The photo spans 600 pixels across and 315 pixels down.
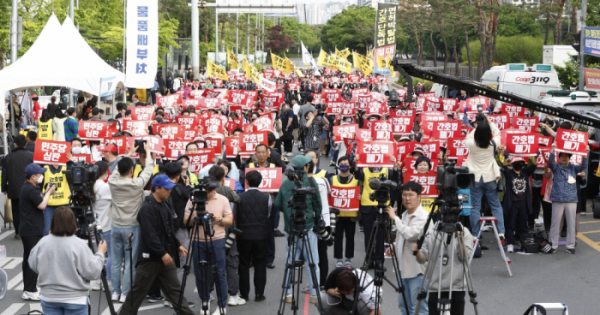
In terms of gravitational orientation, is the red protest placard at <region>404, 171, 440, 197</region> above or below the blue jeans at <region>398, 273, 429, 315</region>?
above

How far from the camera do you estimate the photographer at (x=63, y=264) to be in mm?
6531

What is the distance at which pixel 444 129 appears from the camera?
15.1 m

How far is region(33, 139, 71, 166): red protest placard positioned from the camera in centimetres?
1080

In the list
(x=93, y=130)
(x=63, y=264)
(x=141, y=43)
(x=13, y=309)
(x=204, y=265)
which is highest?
(x=141, y=43)

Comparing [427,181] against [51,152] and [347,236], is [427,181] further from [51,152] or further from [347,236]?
[51,152]

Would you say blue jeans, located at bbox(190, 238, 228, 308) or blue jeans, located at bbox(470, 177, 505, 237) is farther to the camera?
blue jeans, located at bbox(470, 177, 505, 237)

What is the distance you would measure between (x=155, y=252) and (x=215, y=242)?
96 centimetres

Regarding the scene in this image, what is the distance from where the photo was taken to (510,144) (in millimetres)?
12570

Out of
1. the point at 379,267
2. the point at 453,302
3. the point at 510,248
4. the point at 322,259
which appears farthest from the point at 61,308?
the point at 510,248

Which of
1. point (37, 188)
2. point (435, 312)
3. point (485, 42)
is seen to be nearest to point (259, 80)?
point (37, 188)

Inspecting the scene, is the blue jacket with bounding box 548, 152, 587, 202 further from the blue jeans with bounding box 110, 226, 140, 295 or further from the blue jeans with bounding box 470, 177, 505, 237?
the blue jeans with bounding box 110, 226, 140, 295

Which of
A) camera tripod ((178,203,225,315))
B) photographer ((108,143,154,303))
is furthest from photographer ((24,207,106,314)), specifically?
photographer ((108,143,154,303))

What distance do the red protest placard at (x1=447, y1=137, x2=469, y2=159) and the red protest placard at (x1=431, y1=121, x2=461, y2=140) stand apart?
132cm

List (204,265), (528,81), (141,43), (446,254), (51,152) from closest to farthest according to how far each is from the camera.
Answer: (446,254) → (204,265) → (51,152) → (141,43) → (528,81)
